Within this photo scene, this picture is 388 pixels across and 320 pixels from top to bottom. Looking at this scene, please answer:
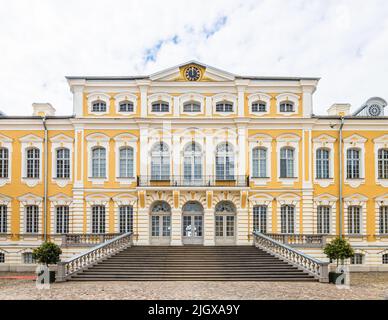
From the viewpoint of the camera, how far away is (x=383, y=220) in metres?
30.9

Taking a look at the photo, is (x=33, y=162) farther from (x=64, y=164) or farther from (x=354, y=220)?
(x=354, y=220)

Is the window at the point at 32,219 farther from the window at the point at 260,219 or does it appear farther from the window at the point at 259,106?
the window at the point at 259,106

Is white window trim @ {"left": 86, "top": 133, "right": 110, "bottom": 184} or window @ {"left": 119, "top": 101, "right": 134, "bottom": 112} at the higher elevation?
window @ {"left": 119, "top": 101, "right": 134, "bottom": 112}

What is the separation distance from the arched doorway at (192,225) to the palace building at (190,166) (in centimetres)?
7

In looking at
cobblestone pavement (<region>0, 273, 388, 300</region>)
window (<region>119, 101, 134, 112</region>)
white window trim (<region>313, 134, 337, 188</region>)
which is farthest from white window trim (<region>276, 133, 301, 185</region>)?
window (<region>119, 101, 134, 112</region>)

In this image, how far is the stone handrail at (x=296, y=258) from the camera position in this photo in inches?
857

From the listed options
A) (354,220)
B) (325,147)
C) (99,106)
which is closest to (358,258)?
(354,220)

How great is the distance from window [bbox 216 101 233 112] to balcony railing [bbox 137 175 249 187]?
4642 mm

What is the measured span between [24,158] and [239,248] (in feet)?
52.5

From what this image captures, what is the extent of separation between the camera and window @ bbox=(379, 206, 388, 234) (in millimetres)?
30891

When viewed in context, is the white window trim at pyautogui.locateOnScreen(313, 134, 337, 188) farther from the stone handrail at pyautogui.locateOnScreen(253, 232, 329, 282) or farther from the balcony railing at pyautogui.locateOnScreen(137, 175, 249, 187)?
the stone handrail at pyautogui.locateOnScreen(253, 232, 329, 282)

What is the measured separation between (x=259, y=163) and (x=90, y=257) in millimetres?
13129

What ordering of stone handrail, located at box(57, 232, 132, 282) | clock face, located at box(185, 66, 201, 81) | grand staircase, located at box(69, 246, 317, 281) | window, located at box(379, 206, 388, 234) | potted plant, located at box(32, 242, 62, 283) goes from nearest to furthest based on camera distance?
stone handrail, located at box(57, 232, 132, 282), grand staircase, located at box(69, 246, 317, 281), potted plant, located at box(32, 242, 62, 283), clock face, located at box(185, 66, 201, 81), window, located at box(379, 206, 388, 234)

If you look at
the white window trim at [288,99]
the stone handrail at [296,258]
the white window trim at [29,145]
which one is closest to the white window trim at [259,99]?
the white window trim at [288,99]
